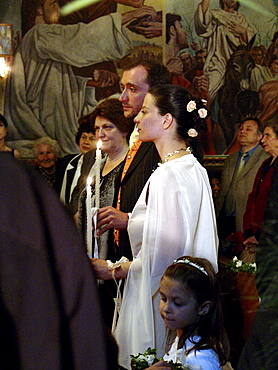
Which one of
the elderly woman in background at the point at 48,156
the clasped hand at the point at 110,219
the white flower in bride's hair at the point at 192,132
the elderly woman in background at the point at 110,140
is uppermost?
the white flower in bride's hair at the point at 192,132

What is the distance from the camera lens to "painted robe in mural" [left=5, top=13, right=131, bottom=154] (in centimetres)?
1112

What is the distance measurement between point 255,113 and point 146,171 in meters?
7.35

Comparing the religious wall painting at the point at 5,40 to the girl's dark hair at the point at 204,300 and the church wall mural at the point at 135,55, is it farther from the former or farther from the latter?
the girl's dark hair at the point at 204,300

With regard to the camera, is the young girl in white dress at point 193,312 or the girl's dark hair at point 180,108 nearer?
the young girl in white dress at point 193,312

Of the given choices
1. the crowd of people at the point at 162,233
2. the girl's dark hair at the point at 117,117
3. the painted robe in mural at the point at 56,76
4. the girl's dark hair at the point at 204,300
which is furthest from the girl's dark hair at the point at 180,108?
the painted robe in mural at the point at 56,76

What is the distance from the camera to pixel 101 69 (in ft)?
37.3

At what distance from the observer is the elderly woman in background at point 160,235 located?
3.41 metres

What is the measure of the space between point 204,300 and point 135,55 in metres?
8.62

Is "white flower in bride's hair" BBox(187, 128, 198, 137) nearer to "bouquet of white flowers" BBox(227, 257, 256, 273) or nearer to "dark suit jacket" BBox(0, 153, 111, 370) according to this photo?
"bouquet of white flowers" BBox(227, 257, 256, 273)

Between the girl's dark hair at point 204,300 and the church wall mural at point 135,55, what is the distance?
7.99m

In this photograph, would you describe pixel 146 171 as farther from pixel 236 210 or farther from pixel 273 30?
pixel 273 30

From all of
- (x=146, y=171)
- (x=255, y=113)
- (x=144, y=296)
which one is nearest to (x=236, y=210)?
(x=255, y=113)

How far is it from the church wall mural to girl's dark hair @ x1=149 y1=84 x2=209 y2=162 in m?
7.44

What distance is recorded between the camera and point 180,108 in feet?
12.2
